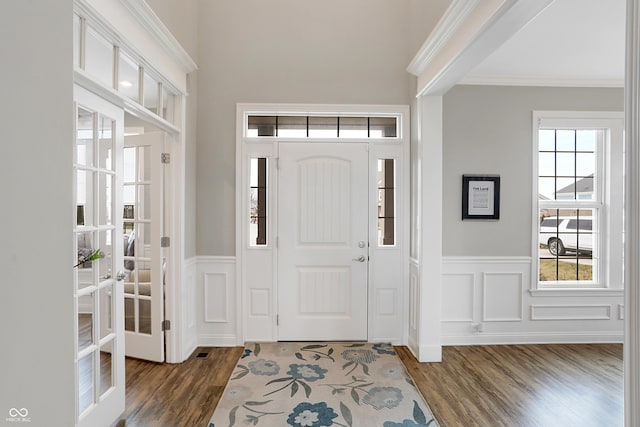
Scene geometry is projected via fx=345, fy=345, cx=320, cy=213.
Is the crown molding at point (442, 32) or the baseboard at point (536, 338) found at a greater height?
the crown molding at point (442, 32)

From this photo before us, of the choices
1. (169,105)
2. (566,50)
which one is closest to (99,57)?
(169,105)

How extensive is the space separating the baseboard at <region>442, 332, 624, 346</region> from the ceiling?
2.55 metres

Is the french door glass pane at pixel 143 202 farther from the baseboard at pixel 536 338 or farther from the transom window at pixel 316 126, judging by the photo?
the baseboard at pixel 536 338

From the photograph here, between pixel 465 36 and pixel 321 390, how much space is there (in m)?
2.60

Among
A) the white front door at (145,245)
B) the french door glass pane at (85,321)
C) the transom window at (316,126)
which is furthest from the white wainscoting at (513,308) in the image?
the french door glass pane at (85,321)

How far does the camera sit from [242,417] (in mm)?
2203

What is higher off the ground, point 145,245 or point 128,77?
point 128,77

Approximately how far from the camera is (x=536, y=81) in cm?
346

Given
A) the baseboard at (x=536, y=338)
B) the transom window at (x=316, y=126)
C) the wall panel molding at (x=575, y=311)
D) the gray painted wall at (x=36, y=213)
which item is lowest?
the baseboard at (x=536, y=338)

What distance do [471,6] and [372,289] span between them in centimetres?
244

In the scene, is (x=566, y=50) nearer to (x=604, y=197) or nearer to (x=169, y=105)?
(x=604, y=197)

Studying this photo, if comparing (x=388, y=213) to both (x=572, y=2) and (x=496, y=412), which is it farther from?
(x=572, y=2)

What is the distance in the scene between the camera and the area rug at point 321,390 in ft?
7.18

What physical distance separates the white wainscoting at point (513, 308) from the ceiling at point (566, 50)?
6.02 feet
